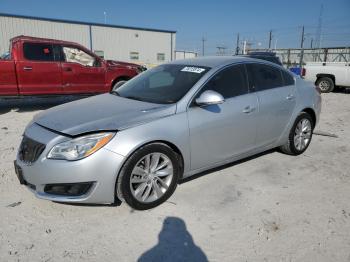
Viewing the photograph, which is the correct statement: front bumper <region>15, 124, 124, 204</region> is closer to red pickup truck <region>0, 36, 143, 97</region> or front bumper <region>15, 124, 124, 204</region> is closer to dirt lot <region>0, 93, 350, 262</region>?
dirt lot <region>0, 93, 350, 262</region>

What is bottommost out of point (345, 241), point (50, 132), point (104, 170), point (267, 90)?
point (345, 241)

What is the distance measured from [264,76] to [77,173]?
2.89 metres

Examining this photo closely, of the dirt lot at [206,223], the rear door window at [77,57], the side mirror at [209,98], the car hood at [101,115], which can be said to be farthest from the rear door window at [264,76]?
the rear door window at [77,57]

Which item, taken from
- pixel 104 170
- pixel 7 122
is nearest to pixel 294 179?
pixel 104 170

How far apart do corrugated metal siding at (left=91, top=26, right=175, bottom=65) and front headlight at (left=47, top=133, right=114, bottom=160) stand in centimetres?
2610

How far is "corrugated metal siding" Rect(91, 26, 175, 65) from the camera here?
27500mm

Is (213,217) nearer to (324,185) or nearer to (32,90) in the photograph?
(324,185)

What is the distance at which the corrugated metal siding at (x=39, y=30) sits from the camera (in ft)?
73.8

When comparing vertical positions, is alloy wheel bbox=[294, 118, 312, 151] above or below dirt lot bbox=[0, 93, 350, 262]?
above

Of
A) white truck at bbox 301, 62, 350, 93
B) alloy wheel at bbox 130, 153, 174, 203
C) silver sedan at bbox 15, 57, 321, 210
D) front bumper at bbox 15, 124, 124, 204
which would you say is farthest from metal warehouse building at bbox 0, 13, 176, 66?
alloy wheel at bbox 130, 153, 174, 203

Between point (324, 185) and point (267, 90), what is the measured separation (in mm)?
1451

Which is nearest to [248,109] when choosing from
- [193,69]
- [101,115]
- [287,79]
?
[193,69]

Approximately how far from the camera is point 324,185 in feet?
12.9

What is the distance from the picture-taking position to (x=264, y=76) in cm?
432
